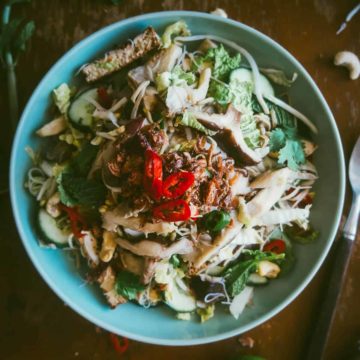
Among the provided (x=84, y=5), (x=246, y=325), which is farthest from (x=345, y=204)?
(x=84, y=5)

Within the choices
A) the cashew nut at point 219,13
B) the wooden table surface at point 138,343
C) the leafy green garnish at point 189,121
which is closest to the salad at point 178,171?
the leafy green garnish at point 189,121

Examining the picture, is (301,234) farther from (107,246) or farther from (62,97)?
(62,97)

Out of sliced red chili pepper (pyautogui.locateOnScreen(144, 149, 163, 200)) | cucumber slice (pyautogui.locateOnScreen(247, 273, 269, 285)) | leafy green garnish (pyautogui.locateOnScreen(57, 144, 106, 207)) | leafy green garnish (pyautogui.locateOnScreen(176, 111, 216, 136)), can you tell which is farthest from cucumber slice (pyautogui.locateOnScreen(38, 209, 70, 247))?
cucumber slice (pyautogui.locateOnScreen(247, 273, 269, 285))

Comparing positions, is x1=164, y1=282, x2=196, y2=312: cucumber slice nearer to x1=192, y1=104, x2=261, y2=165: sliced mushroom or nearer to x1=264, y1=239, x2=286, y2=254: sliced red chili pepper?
x1=264, y1=239, x2=286, y2=254: sliced red chili pepper

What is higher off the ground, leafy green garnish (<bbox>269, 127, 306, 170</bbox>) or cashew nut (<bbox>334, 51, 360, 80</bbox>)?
cashew nut (<bbox>334, 51, 360, 80</bbox>)

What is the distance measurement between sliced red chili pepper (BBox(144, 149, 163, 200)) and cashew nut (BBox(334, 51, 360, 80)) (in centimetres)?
148

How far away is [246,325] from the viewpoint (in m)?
2.94

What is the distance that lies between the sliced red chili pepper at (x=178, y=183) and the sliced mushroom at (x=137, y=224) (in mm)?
255

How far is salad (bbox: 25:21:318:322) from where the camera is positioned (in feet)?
8.82

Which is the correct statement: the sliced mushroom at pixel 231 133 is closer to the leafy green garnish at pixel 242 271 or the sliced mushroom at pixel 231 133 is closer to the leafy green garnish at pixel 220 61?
the leafy green garnish at pixel 220 61

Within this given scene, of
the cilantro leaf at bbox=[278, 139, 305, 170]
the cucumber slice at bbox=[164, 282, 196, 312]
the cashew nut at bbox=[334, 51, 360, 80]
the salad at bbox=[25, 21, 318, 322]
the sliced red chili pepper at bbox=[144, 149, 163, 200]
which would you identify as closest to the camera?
Answer: the sliced red chili pepper at bbox=[144, 149, 163, 200]

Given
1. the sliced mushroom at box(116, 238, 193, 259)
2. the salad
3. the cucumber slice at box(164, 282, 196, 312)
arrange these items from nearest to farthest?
the salad → the sliced mushroom at box(116, 238, 193, 259) → the cucumber slice at box(164, 282, 196, 312)

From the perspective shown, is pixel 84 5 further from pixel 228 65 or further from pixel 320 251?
pixel 320 251

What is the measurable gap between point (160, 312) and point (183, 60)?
4.89ft
